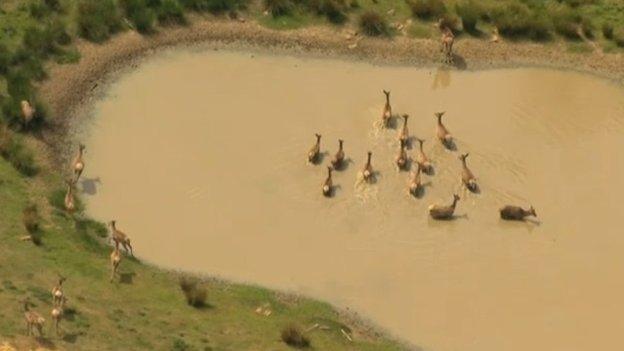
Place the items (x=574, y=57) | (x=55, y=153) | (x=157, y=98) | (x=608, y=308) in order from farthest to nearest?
1. (x=574, y=57)
2. (x=157, y=98)
3. (x=55, y=153)
4. (x=608, y=308)

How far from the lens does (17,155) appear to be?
122 ft

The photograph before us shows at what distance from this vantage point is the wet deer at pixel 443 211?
36438 millimetres

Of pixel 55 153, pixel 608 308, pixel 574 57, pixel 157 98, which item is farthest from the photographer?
pixel 574 57

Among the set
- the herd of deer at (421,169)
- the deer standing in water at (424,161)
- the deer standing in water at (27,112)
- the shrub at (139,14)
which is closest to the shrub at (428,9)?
the herd of deer at (421,169)

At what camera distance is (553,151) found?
3972cm

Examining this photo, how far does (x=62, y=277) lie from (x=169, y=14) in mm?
14643

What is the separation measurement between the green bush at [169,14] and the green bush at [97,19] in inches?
55.3

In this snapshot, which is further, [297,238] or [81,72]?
[81,72]

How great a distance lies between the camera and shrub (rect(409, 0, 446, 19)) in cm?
4522

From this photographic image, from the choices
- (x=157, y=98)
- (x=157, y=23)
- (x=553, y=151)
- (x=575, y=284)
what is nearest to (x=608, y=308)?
(x=575, y=284)

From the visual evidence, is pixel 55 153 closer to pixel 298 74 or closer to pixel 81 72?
pixel 81 72

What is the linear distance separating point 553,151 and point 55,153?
47.9 ft

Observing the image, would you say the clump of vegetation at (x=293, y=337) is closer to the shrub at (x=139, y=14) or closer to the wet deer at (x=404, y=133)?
the wet deer at (x=404, y=133)

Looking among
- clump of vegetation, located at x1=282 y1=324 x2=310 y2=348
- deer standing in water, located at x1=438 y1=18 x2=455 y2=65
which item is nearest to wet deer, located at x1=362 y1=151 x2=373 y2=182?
deer standing in water, located at x1=438 y1=18 x2=455 y2=65
